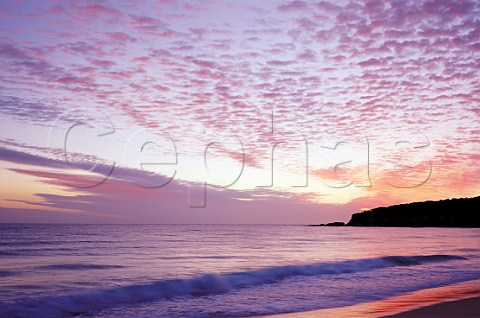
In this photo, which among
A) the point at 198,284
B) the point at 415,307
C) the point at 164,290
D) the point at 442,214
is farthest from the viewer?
the point at 442,214

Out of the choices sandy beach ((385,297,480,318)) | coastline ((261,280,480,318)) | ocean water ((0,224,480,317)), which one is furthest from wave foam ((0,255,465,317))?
sandy beach ((385,297,480,318))

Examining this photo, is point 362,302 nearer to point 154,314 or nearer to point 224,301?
point 224,301

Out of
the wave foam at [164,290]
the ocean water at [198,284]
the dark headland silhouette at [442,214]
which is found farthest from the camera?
the dark headland silhouette at [442,214]

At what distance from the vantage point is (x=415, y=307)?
12492mm

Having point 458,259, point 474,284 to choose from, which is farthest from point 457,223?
point 474,284

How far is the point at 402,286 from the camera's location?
18703mm

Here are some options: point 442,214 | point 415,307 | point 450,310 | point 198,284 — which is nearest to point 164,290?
point 198,284

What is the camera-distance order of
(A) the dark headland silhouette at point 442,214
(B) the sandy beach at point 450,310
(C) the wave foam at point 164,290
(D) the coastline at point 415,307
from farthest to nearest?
(A) the dark headland silhouette at point 442,214, (C) the wave foam at point 164,290, (D) the coastline at point 415,307, (B) the sandy beach at point 450,310

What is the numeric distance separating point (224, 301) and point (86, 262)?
14.1 m

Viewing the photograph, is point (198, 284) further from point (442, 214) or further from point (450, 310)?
point (442, 214)

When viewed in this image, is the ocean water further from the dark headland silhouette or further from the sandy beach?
the dark headland silhouette

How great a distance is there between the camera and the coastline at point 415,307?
440 inches

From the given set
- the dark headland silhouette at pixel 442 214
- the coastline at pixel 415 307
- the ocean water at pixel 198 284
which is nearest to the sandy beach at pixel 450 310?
the coastline at pixel 415 307

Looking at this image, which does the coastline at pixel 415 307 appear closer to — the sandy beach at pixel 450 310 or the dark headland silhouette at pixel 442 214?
the sandy beach at pixel 450 310
